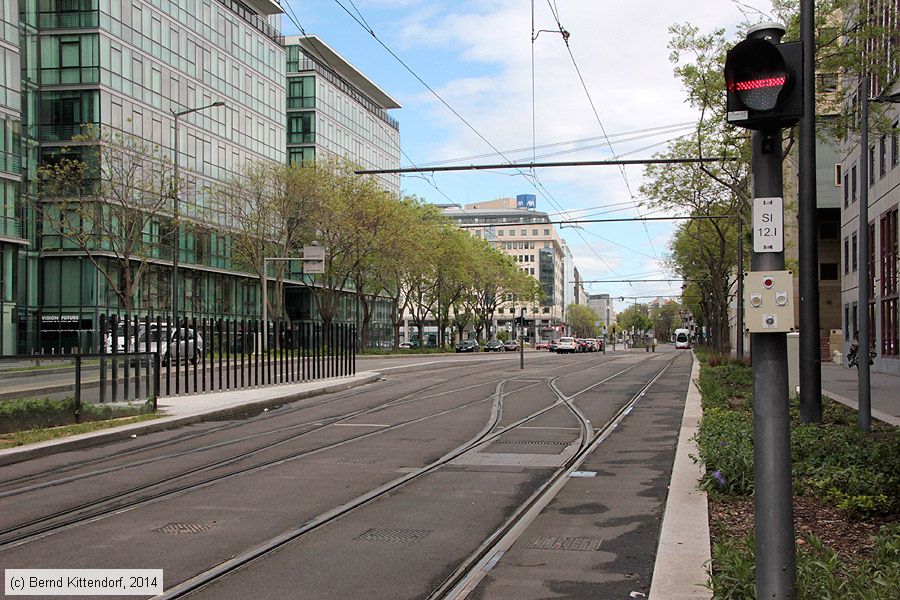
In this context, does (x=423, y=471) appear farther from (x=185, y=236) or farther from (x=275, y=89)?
(x=275, y=89)

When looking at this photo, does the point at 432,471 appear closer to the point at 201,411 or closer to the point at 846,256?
the point at 201,411

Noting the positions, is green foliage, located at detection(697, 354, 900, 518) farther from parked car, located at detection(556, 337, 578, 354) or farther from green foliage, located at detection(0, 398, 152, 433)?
parked car, located at detection(556, 337, 578, 354)

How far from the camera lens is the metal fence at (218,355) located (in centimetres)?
1594

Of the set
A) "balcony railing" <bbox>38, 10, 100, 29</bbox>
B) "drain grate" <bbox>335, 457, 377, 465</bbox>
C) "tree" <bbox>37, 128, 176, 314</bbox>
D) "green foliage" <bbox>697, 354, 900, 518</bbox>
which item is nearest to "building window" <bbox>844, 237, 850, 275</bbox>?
"tree" <bbox>37, 128, 176, 314</bbox>

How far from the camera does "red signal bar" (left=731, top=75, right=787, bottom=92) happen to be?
161 inches

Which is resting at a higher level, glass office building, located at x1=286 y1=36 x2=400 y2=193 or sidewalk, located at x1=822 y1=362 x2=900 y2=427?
glass office building, located at x1=286 y1=36 x2=400 y2=193

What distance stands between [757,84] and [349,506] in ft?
18.8

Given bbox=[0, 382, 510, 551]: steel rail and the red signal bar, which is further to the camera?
bbox=[0, 382, 510, 551]: steel rail

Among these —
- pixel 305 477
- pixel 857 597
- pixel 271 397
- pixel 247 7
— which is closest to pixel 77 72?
pixel 247 7

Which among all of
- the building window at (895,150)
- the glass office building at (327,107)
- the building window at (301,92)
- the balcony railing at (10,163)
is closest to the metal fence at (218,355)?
the balcony railing at (10,163)

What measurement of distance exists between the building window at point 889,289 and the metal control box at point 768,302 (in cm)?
3295

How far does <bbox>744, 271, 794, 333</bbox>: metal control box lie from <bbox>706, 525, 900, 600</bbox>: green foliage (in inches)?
54.8

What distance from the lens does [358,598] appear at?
545 centimetres

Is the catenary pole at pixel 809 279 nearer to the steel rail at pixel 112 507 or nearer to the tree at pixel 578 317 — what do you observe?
the steel rail at pixel 112 507
